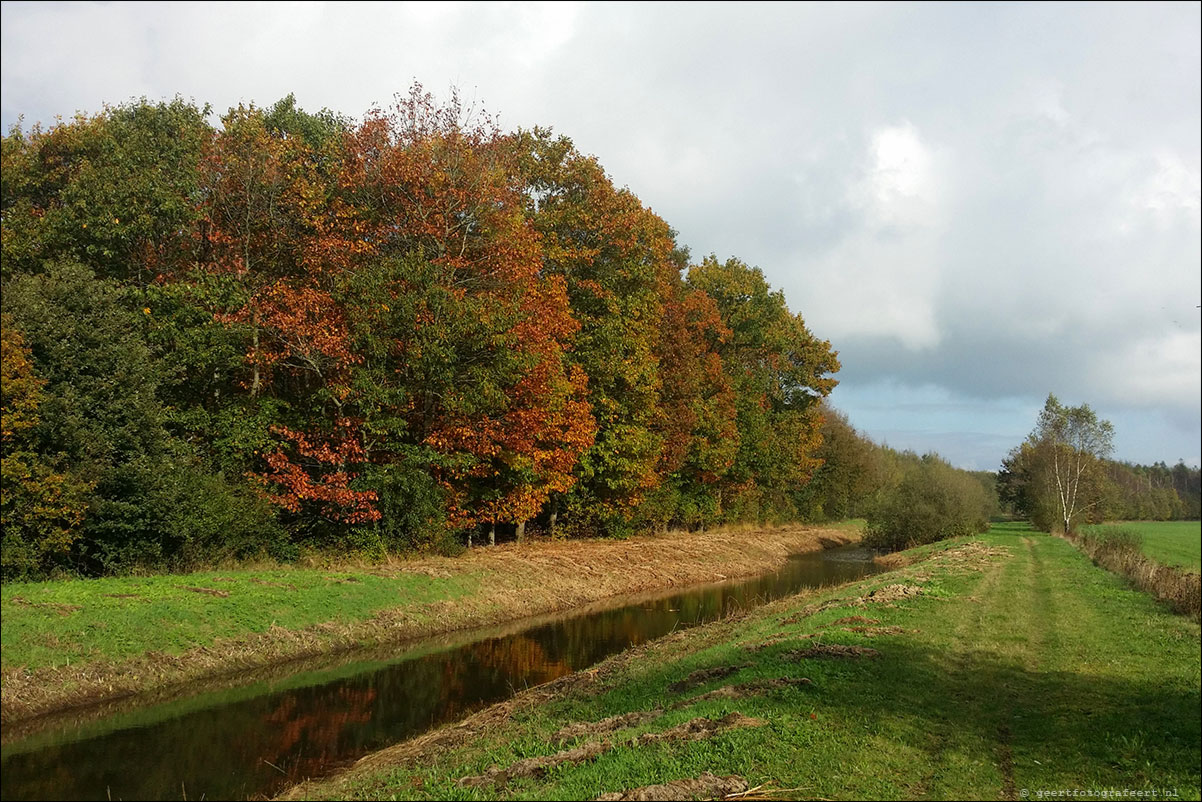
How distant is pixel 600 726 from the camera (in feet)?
36.8

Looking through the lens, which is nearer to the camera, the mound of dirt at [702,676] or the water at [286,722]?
the water at [286,722]

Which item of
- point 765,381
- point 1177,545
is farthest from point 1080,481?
point 1177,545

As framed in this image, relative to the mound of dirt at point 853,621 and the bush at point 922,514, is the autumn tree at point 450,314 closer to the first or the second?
the mound of dirt at point 853,621

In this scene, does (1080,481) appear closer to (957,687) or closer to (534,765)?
(957,687)

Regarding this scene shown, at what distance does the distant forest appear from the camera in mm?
17406

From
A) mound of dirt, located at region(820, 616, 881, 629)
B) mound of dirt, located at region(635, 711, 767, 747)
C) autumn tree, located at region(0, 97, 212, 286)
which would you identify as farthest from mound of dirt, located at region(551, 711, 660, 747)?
autumn tree, located at region(0, 97, 212, 286)

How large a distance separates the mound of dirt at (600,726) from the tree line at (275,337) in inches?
505

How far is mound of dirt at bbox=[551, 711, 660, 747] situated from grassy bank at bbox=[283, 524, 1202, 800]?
0.16 feet

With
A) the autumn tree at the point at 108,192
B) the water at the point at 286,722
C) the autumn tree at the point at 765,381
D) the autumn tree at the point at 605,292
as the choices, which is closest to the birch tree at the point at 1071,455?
the autumn tree at the point at 765,381

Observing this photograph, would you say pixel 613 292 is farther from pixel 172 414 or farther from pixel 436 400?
pixel 172 414

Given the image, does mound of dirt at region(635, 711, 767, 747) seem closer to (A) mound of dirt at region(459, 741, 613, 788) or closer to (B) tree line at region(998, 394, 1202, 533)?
(A) mound of dirt at region(459, 741, 613, 788)

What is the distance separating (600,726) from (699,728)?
185 centimetres

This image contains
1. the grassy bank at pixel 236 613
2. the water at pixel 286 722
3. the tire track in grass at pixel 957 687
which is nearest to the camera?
the tire track in grass at pixel 957 687

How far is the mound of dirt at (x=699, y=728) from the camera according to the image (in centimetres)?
966
